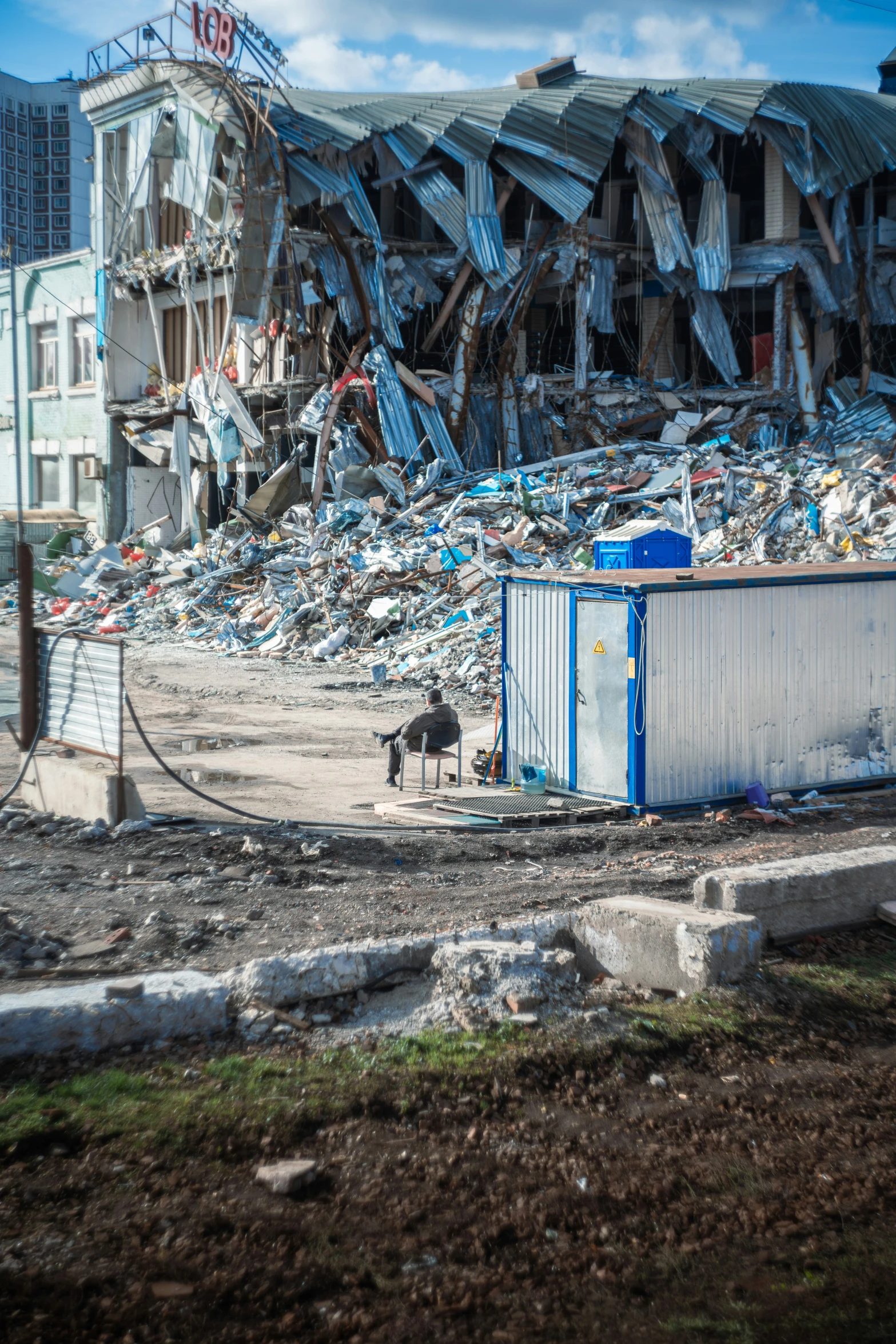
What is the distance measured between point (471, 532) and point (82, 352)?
17.3m

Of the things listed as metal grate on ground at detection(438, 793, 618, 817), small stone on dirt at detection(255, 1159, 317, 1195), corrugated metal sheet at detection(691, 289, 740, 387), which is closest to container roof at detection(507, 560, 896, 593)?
metal grate on ground at detection(438, 793, 618, 817)

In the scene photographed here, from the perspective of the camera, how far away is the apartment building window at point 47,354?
33.9 m

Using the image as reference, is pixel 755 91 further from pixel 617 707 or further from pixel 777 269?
pixel 617 707

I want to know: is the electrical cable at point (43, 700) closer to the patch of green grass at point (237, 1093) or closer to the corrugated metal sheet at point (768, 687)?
the corrugated metal sheet at point (768, 687)

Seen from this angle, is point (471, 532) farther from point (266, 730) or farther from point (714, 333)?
point (714, 333)

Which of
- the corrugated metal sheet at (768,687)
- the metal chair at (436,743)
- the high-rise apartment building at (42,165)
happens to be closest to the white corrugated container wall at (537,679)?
the metal chair at (436,743)

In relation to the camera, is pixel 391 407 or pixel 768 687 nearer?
pixel 768 687

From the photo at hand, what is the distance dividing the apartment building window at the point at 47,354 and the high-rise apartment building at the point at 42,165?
83.0 ft

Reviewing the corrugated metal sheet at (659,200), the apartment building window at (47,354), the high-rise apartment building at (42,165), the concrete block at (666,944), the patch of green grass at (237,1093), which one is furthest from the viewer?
the high-rise apartment building at (42,165)

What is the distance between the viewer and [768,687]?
33.2 feet

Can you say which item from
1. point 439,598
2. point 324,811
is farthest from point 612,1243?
point 439,598

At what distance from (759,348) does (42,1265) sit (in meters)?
28.6

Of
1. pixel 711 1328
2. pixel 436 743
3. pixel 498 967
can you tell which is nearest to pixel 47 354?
pixel 436 743

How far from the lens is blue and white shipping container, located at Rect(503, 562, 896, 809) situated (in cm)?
952
